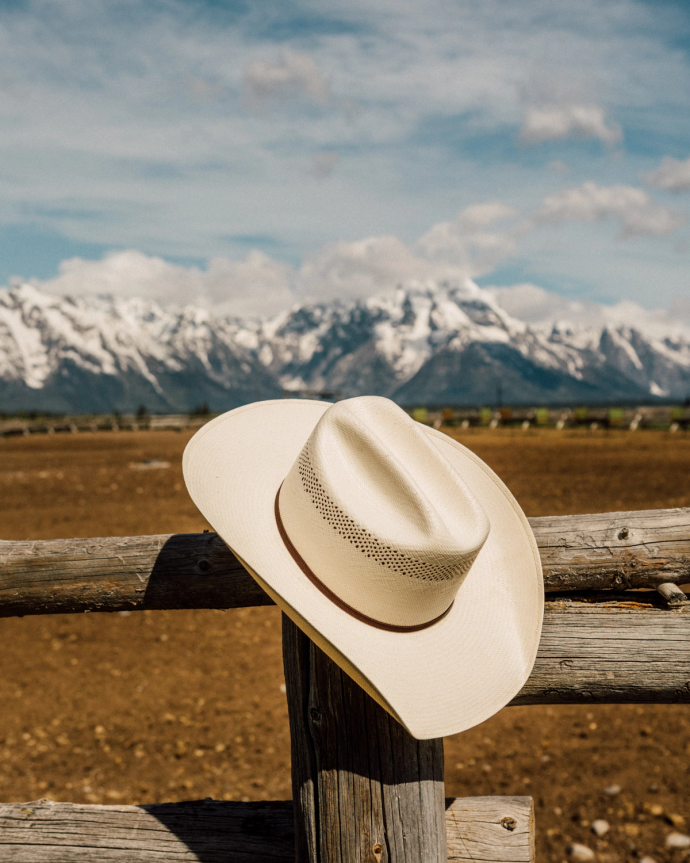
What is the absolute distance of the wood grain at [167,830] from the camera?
2170 millimetres

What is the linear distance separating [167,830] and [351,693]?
3.34 ft

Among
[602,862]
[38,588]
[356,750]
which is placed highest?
[356,750]

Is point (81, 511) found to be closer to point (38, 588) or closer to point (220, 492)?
point (38, 588)

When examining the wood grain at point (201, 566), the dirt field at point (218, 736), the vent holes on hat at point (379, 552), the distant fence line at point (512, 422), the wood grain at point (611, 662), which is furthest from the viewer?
the distant fence line at point (512, 422)

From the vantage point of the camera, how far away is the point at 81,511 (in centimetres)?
1230

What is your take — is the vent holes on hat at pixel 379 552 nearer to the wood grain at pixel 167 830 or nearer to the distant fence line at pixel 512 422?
the wood grain at pixel 167 830

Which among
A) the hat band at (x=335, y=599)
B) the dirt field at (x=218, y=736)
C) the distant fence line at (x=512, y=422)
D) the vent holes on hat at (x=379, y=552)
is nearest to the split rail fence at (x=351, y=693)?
the hat band at (x=335, y=599)

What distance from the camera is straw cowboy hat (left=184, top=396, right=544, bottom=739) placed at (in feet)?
5.15

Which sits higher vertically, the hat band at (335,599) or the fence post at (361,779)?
the hat band at (335,599)

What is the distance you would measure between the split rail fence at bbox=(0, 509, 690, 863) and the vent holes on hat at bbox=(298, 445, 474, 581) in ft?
1.34

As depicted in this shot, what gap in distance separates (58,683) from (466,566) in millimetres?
4988

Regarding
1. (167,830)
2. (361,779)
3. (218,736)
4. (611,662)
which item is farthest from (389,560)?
(218,736)

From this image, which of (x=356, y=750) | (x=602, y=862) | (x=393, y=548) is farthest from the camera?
(x=602, y=862)

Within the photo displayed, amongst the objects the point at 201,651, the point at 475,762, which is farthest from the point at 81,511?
the point at 475,762
